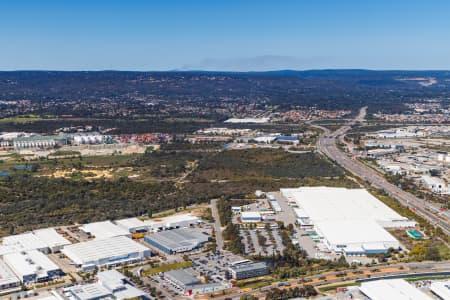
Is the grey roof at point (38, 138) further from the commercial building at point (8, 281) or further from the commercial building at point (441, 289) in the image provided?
the commercial building at point (441, 289)

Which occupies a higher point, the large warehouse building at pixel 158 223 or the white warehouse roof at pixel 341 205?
the white warehouse roof at pixel 341 205

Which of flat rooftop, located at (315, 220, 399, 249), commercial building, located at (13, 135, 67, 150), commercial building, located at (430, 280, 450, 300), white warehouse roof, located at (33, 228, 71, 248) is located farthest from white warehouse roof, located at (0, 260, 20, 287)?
commercial building, located at (13, 135, 67, 150)

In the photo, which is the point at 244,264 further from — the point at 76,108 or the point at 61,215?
the point at 76,108

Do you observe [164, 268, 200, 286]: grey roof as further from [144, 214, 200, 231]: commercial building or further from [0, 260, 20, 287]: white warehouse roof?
[144, 214, 200, 231]: commercial building

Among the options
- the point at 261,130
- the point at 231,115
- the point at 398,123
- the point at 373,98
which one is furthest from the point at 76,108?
the point at 373,98

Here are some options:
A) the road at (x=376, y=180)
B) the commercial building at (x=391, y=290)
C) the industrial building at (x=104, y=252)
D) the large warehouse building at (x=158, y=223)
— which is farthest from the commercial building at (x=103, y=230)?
the road at (x=376, y=180)

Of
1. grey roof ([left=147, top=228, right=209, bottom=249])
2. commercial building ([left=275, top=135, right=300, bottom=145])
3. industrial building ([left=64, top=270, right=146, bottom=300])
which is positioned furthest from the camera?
commercial building ([left=275, top=135, right=300, bottom=145])

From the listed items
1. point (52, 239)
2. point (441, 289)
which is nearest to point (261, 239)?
point (441, 289)
